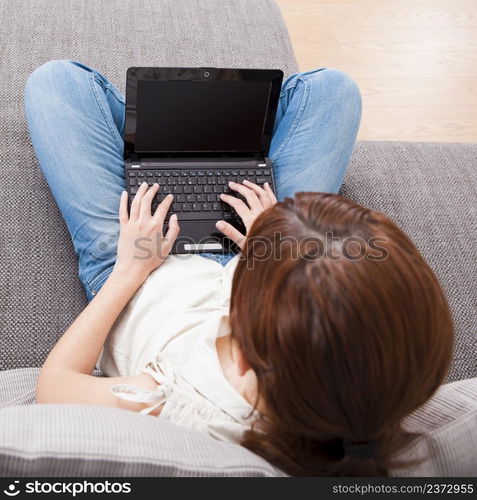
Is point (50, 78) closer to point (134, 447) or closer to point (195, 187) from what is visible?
point (195, 187)

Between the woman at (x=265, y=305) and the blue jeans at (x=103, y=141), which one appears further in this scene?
the blue jeans at (x=103, y=141)

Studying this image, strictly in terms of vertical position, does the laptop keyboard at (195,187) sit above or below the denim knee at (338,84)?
below

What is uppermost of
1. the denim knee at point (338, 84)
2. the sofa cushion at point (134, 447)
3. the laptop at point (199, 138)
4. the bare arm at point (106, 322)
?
the denim knee at point (338, 84)

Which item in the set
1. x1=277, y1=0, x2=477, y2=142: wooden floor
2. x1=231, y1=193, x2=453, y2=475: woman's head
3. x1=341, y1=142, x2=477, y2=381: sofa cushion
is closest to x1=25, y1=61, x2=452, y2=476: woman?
x1=231, y1=193, x2=453, y2=475: woman's head

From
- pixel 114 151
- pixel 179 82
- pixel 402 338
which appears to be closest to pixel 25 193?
pixel 114 151

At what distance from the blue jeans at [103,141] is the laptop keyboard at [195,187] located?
0.15 feet

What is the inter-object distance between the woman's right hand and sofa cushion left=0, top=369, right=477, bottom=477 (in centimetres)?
45

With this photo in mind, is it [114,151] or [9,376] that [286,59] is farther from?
[9,376]

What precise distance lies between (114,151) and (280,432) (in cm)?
68

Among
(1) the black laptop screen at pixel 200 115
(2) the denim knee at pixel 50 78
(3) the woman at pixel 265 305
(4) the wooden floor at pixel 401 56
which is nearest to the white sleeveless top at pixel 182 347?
(3) the woman at pixel 265 305

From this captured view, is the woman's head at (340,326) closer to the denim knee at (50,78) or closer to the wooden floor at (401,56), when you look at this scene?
the denim knee at (50,78)

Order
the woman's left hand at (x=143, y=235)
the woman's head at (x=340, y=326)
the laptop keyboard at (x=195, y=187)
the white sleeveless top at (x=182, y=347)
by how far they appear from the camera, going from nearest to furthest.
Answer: the woman's head at (x=340, y=326) < the white sleeveless top at (x=182, y=347) < the woman's left hand at (x=143, y=235) < the laptop keyboard at (x=195, y=187)

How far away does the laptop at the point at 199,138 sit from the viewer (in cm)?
106

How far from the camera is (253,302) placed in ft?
1.95
